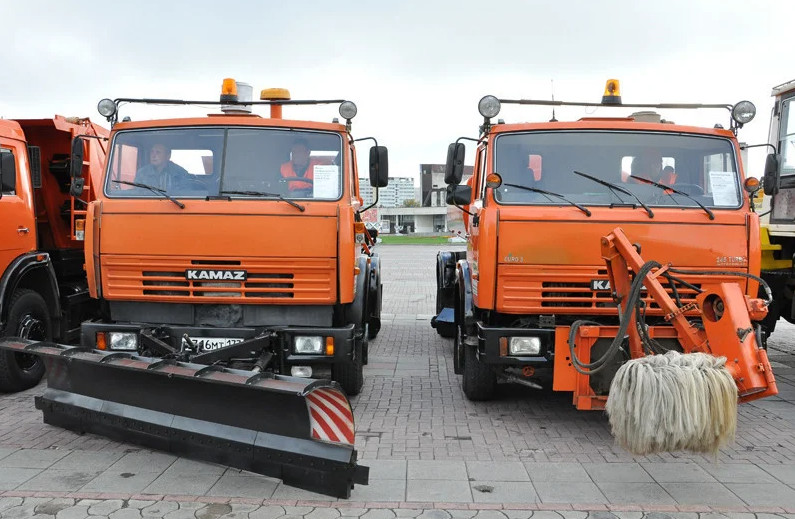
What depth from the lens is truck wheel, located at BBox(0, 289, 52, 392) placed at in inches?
263

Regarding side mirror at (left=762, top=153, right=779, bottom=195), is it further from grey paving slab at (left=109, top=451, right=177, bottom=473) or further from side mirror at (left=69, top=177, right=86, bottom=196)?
side mirror at (left=69, top=177, right=86, bottom=196)

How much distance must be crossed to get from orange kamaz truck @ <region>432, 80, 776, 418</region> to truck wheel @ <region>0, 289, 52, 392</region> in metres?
4.44

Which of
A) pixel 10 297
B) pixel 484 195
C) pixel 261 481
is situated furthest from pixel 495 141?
pixel 10 297

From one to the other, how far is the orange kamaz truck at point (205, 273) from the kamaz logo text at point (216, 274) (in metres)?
0.01

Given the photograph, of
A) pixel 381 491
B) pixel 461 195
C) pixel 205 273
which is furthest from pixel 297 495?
pixel 461 195

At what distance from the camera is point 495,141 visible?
621 centimetres

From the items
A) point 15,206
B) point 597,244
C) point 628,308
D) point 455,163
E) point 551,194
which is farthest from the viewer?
point 15,206

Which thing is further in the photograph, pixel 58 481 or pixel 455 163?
pixel 455 163

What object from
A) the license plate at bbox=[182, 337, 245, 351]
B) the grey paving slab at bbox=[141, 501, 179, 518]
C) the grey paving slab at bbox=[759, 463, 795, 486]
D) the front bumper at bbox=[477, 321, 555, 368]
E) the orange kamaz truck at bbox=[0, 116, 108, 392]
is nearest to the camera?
the grey paving slab at bbox=[141, 501, 179, 518]

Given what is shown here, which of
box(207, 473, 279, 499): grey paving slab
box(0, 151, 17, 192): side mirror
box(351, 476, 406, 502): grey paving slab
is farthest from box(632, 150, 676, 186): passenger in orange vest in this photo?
box(0, 151, 17, 192): side mirror

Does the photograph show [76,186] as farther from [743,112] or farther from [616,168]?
[743,112]

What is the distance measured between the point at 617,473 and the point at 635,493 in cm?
37

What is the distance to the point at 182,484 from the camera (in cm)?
451

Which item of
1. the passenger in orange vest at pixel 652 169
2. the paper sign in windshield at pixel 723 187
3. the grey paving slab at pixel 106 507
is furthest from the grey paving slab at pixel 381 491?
the paper sign in windshield at pixel 723 187
